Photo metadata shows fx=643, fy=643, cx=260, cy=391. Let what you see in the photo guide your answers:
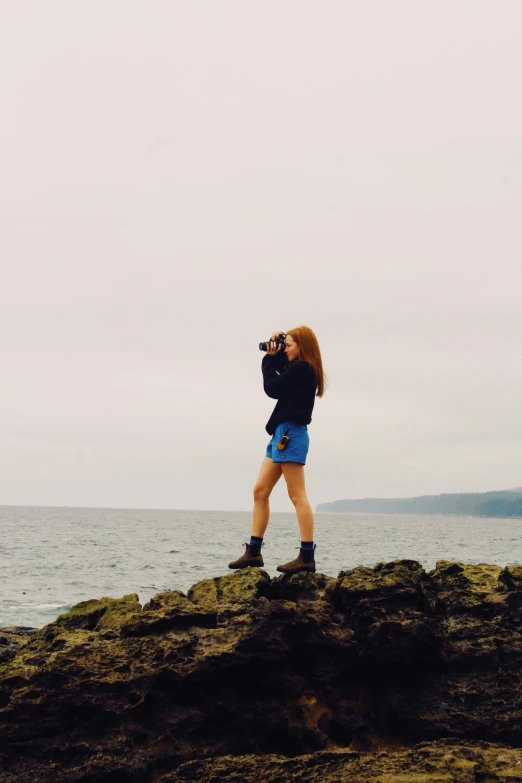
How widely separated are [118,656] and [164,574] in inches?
932

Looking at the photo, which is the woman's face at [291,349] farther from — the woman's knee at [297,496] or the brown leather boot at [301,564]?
the brown leather boot at [301,564]

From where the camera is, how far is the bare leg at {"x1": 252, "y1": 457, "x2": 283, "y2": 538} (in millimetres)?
8172

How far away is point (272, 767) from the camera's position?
555 centimetres

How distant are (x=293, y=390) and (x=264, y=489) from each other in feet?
4.35

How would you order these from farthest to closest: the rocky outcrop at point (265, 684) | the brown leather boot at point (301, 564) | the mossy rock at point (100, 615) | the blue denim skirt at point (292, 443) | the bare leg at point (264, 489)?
the bare leg at point (264, 489) < the brown leather boot at point (301, 564) < the blue denim skirt at point (292, 443) < the mossy rock at point (100, 615) < the rocky outcrop at point (265, 684)

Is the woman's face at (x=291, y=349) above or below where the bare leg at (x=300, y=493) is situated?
above

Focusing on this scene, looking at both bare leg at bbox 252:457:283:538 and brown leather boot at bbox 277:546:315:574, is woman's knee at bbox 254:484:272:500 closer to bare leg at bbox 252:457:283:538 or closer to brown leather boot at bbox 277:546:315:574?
bare leg at bbox 252:457:283:538

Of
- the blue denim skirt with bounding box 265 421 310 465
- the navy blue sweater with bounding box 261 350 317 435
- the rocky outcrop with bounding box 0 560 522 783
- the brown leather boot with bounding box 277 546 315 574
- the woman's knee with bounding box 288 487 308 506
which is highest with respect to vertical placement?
the navy blue sweater with bounding box 261 350 317 435

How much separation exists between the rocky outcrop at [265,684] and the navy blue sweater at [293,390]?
2029mm

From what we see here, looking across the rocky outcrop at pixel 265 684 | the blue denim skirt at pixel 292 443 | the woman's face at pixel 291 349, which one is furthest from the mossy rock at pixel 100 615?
the woman's face at pixel 291 349

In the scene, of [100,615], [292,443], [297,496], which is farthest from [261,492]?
[100,615]

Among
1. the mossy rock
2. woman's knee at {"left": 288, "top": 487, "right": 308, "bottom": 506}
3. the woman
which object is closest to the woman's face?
the woman

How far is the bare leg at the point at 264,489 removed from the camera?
8172 mm

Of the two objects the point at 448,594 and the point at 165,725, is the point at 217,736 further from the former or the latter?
the point at 448,594
